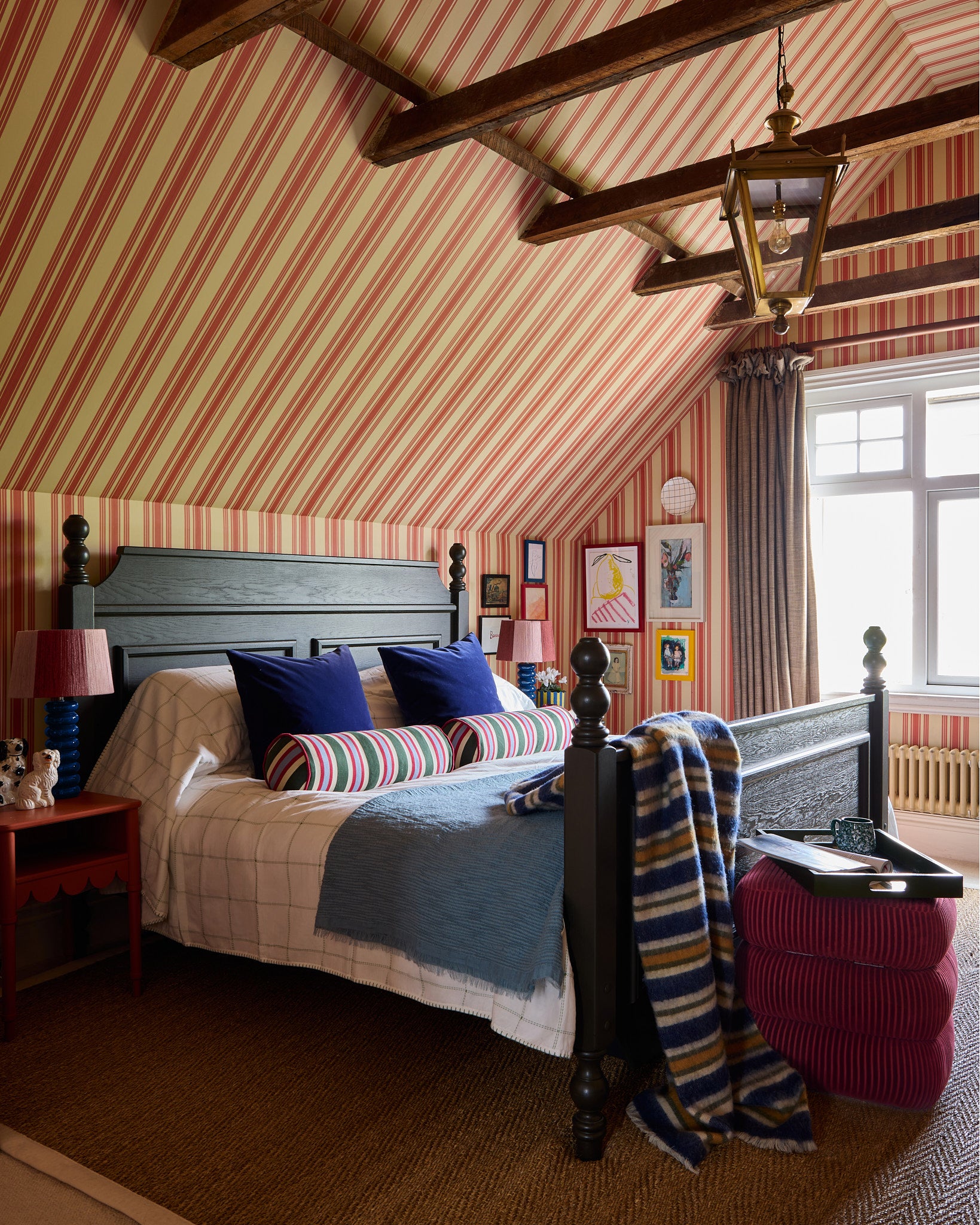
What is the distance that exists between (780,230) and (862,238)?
7.30 feet

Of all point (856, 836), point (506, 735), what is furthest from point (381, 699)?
point (856, 836)

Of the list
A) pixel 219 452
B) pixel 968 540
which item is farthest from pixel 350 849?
pixel 968 540

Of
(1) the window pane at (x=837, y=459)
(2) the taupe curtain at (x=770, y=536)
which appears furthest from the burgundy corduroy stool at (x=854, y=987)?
(1) the window pane at (x=837, y=459)

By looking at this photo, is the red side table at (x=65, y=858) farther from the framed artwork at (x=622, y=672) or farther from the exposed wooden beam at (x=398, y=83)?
the framed artwork at (x=622, y=672)

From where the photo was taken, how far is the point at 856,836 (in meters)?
2.41

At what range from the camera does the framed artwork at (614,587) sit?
→ 18.1 feet

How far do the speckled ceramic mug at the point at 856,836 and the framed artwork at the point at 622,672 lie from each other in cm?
310

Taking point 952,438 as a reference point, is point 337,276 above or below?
above

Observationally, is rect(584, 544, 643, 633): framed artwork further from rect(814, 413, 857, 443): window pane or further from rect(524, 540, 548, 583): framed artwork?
rect(814, 413, 857, 443): window pane

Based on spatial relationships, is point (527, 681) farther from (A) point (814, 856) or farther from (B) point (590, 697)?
(B) point (590, 697)

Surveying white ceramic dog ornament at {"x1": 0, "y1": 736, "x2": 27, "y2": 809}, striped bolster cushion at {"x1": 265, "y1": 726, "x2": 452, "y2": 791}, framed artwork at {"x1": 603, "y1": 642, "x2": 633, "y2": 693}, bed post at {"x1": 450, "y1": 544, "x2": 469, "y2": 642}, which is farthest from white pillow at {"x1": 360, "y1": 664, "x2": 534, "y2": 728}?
framed artwork at {"x1": 603, "y1": 642, "x2": 633, "y2": 693}

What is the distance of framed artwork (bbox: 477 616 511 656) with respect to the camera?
4953 millimetres

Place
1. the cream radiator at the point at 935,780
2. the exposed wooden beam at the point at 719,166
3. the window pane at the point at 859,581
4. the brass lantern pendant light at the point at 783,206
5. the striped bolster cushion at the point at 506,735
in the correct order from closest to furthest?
the brass lantern pendant light at the point at 783,206, the exposed wooden beam at the point at 719,166, the striped bolster cushion at the point at 506,735, the cream radiator at the point at 935,780, the window pane at the point at 859,581

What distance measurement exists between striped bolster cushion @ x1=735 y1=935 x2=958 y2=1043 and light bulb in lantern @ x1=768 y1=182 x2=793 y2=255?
4.57ft
